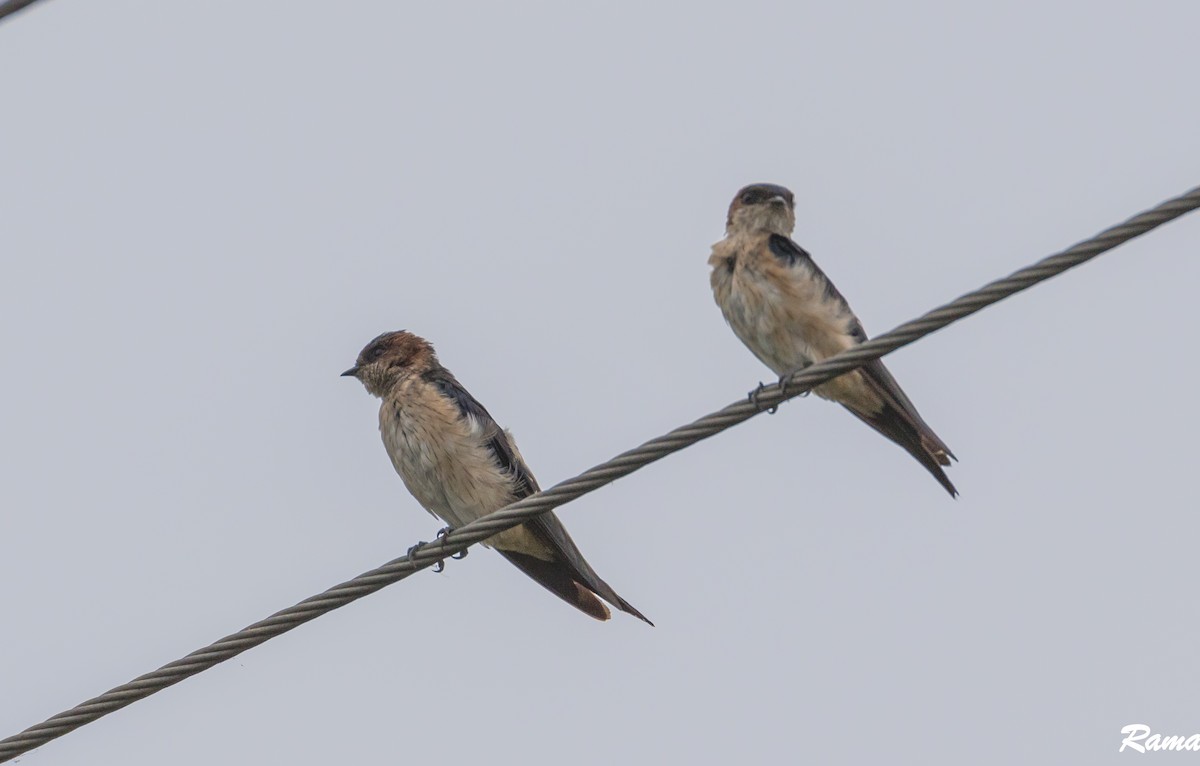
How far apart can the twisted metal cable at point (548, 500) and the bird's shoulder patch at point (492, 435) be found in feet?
7.99

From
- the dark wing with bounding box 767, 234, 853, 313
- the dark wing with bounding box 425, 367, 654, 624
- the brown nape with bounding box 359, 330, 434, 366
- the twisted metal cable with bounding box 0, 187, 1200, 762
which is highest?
the brown nape with bounding box 359, 330, 434, 366

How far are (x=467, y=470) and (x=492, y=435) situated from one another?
27 cm

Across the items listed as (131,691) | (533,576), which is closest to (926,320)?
(131,691)

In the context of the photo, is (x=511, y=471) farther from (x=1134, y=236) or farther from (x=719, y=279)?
(x=1134, y=236)

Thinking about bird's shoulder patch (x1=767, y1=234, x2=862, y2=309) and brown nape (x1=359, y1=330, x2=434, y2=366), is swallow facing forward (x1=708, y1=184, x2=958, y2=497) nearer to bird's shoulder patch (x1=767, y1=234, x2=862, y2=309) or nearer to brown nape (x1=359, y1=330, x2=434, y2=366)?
bird's shoulder patch (x1=767, y1=234, x2=862, y2=309)

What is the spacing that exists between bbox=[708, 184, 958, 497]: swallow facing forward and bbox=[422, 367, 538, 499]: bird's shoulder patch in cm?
129

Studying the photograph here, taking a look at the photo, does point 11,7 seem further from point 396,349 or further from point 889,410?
point 396,349

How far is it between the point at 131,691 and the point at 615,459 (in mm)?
1645

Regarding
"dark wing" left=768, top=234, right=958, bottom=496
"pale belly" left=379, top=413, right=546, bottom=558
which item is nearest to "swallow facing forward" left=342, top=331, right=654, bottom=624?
"pale belly" left=379, top=413, right=546, bottom=558

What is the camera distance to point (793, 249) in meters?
7.97

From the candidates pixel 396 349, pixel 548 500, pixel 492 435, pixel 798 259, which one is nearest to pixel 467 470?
pixel 492 435

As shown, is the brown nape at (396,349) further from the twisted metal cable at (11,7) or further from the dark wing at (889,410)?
the twisted metal cable at (11,7)

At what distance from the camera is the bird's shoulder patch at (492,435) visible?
8391mm

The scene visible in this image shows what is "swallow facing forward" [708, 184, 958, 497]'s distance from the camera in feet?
25.3
